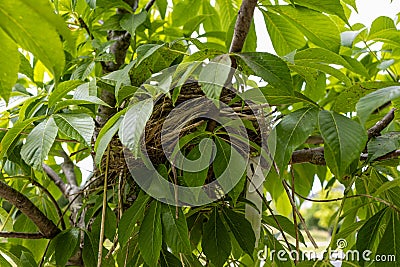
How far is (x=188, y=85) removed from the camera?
49 centimetres

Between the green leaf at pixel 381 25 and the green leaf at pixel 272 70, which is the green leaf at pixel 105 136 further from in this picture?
the green leaf at pixel 381 25

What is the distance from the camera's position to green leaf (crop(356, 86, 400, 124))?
29cm

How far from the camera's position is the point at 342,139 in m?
0.32

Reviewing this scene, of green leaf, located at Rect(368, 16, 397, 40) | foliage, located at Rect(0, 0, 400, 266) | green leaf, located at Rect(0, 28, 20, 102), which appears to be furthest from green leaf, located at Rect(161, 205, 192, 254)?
green leaf, located at Rect(368, 16, 397, 40)

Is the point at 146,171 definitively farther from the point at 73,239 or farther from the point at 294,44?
the point at 294,44

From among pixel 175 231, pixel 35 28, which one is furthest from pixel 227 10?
pixel 35 28

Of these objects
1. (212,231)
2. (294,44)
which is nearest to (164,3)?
(294,44)

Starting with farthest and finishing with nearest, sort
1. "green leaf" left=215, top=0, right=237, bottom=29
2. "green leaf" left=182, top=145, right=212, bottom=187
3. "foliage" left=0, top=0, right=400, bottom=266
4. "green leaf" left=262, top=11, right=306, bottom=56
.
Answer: "green leaf" left=215, top=0, right=237, bottom=29
"green leaf" left=262, top=11, right=306, bottom=56
"green leaf" left=182, top=145, right=212, bottom=187
"foliage" left=0, top=0, right=400, bottom=266

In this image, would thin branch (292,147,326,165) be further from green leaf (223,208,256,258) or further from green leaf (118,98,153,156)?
green leaf (118,98,153,156)

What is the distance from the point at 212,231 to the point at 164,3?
1.10 feet

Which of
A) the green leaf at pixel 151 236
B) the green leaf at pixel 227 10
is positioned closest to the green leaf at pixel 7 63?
the green leaf at pixel 151 236

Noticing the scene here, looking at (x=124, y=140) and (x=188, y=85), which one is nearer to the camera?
(x=124, y=140)

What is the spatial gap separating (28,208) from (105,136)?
7.5 inches

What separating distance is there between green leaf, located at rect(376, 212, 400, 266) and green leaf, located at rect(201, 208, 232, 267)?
14cm
